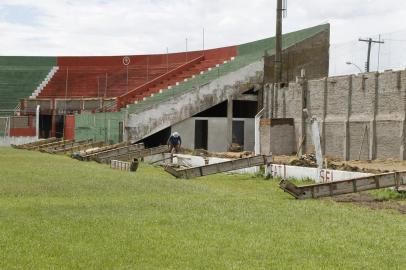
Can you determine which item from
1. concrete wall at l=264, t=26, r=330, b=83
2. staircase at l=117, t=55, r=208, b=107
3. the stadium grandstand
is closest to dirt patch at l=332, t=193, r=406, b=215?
the stadium grandstand

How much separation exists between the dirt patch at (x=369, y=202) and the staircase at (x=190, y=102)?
21824 millimetres

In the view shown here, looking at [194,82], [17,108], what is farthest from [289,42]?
[17,108]

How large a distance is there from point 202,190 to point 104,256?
8.26m

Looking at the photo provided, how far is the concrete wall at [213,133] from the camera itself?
3656 cm

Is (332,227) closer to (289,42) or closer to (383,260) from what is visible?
(383,260)

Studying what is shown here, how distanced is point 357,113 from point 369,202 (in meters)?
14.0

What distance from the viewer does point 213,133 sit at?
37000mm

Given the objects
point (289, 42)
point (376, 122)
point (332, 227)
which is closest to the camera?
point (332, 227)

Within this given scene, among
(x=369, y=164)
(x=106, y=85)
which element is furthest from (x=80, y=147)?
(x=369, y=164)

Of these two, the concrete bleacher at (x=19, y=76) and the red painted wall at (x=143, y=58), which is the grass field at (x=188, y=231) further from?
the concrete bleacher at (x=19, y=76)

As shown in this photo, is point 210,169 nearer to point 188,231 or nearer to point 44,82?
point 188,231

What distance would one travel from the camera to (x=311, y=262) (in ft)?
23.7

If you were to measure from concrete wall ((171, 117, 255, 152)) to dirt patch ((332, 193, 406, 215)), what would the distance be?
2211cm

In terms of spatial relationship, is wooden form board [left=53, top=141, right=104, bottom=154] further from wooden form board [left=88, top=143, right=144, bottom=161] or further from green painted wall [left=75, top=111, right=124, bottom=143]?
wooden form board [left=88, top=143, right=144, bottom=161]
